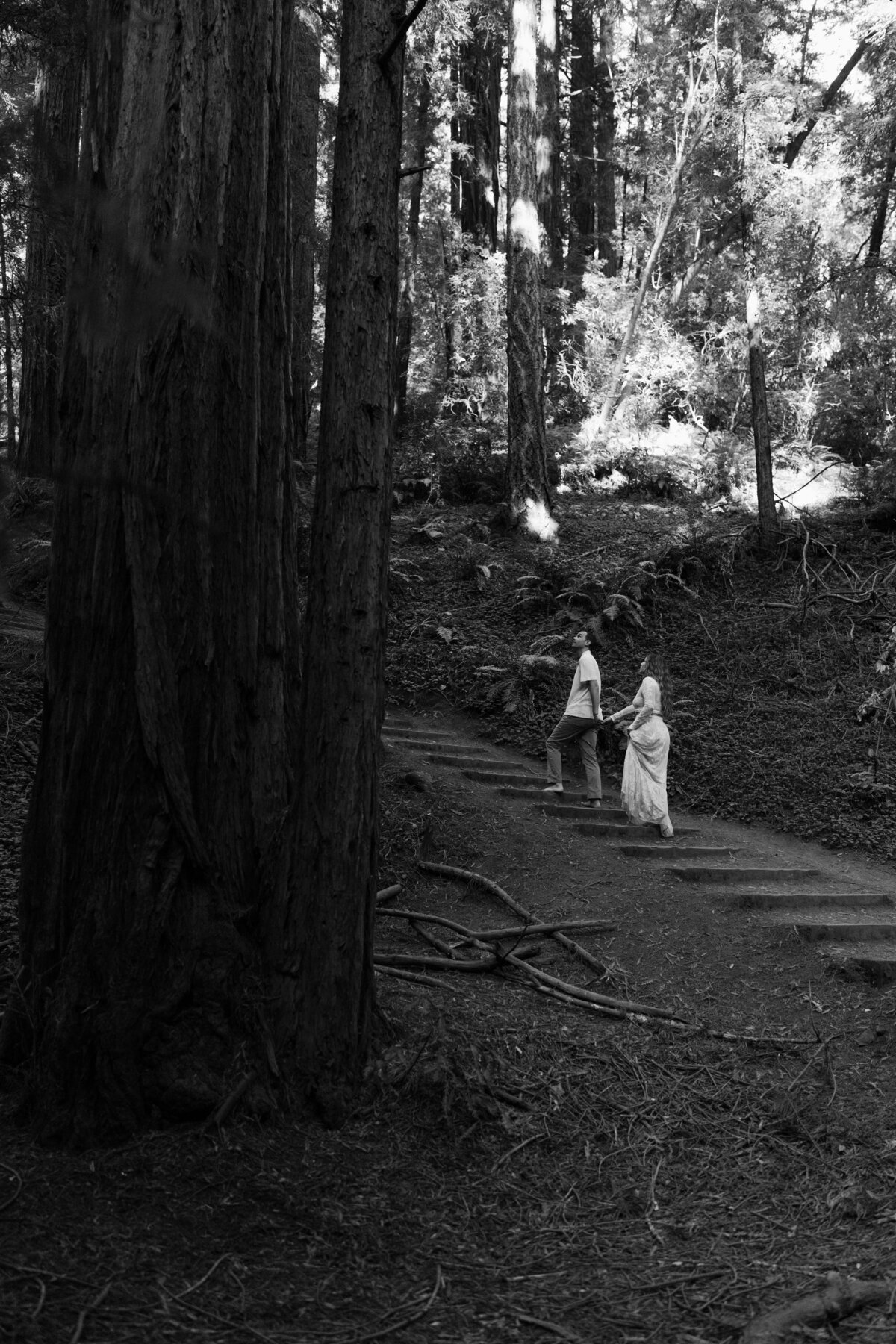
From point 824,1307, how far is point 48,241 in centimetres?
1208

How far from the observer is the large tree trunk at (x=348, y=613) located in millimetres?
4570

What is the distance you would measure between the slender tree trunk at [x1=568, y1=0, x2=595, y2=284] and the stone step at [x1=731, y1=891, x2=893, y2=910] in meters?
24.2

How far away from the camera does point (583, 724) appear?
11.9m

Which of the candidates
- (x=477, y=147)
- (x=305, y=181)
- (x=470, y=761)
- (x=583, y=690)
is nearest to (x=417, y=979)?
(x=470, y=761)

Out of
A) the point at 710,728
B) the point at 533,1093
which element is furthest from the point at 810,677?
the point at 533,1093

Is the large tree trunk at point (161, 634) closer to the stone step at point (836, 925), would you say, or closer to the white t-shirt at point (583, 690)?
the stone step at point (836, 925)

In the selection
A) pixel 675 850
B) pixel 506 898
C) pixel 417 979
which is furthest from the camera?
pixel 675 850

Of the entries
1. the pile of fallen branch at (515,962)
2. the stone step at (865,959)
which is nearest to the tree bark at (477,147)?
the stone step at (865,959)

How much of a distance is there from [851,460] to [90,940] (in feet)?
65.7

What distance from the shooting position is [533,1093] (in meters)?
5.04

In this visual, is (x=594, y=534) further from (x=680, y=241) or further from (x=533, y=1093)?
(x=533, y=1093)

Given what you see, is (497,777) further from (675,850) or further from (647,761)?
→ (675,850)

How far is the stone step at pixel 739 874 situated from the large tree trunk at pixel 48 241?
6354 mm

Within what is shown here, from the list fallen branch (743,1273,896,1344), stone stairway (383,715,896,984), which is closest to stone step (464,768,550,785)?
stone stairway (383,715,896,984)
